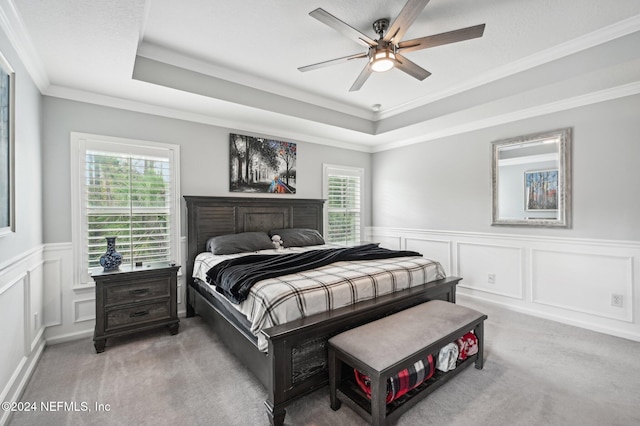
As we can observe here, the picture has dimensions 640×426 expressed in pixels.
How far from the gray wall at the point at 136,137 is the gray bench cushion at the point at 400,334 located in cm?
281

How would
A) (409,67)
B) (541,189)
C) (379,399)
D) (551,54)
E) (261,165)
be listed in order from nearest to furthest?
(379,399) → (409,67) → (551,54) → (541,189) → (261,165)

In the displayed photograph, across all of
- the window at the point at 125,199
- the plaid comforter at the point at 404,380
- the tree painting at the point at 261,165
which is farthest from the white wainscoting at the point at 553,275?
the window at the point at 125,199

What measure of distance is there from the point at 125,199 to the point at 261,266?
1.95 m

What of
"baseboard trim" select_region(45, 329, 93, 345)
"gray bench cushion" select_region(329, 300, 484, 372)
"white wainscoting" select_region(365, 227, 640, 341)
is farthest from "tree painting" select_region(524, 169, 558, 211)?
"baseboard trim" select_region(45, 329, 93, 345)

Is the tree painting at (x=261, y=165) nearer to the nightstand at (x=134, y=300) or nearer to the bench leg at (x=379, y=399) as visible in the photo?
the nightstand at (x=134, y=300)

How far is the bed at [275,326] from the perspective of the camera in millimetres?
1761

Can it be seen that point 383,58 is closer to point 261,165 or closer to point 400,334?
point 400,334

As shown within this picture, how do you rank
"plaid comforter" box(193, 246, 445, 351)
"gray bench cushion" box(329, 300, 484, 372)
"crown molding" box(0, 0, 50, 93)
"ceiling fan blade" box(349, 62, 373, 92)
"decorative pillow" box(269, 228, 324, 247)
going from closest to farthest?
1. "gray bench cushion" box(329, 300, 484, 372)
2. "crown molding" box(0, 0, 50, 93)
3. "plaid comforter" box(193, 246, 445, 351)
4. "ceiling fan blade" box(349, 62, 373, 92)
5. "decorative pillow" box(269, 228, 324, 247)

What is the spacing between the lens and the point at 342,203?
5.33 metres

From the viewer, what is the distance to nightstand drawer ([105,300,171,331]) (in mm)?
2725

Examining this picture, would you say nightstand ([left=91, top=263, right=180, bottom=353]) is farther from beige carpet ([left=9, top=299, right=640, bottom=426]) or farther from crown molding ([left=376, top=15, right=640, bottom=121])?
crown molding ([left=376, top=15, right=640, bottom=121])

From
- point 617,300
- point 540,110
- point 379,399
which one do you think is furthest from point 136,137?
point 617,300

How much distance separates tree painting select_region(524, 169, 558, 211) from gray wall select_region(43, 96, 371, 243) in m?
3.02

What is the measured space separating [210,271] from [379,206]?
12.1 ft
